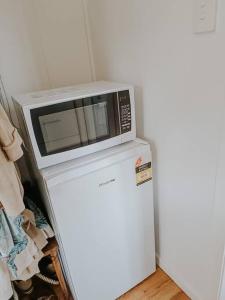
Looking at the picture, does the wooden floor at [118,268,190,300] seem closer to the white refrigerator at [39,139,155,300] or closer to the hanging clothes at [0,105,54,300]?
the white refrigerator at [39,139,155,300]

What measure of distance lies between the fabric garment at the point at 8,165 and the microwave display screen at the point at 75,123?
4.7 inches

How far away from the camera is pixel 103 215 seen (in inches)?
42.9

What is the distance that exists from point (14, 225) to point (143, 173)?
624 millimetres

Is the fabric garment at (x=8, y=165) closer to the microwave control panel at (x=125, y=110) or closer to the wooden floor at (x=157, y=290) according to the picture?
the microwave control panel at (x=125, y=110)

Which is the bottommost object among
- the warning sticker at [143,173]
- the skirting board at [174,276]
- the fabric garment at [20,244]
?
the skirting board at [174,276]

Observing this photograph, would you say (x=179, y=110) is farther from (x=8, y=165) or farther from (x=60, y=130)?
(x=8, y=165)

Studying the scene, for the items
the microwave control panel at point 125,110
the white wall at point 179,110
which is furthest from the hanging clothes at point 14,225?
the white wall at point 179,110

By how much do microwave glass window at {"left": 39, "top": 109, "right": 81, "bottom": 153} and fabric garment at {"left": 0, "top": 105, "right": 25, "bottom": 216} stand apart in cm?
14

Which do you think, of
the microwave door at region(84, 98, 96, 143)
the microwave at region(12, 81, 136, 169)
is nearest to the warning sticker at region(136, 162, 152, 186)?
the microwave at region(12, 81, 136, 169)

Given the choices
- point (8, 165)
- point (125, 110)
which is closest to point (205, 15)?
point (125, 110)

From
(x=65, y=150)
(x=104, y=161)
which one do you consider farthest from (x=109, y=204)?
(x=65, y=150)

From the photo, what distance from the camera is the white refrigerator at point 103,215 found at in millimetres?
978

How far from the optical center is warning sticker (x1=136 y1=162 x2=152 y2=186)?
1.13 meters

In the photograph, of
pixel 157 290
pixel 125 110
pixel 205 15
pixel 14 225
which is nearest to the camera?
pixel 205 15
